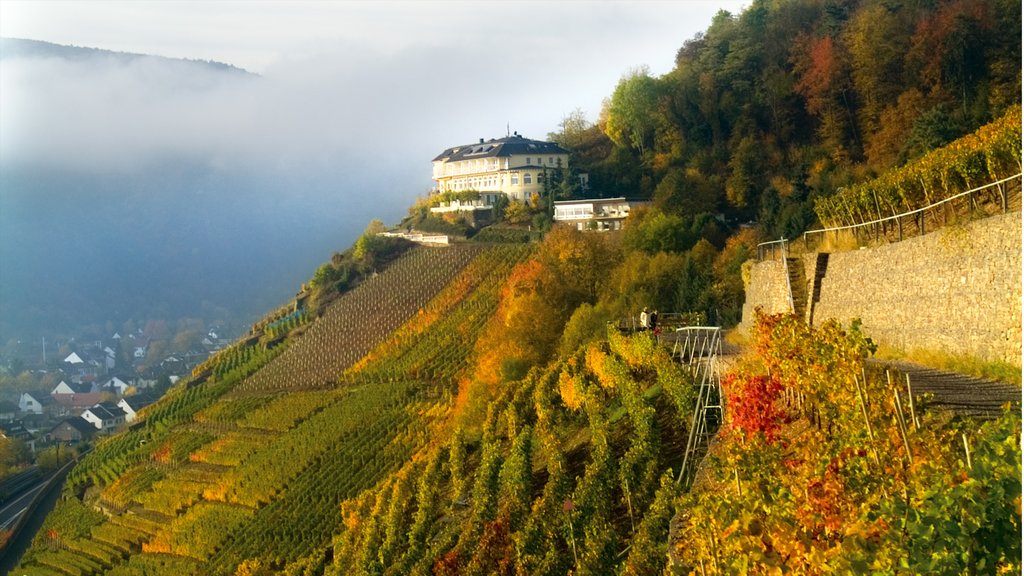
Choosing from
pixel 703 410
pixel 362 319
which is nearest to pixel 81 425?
pixel 362 319

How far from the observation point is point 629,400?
17.4 meters

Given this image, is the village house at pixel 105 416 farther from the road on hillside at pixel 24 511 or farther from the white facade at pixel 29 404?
the road on hillside at pixel 24 511

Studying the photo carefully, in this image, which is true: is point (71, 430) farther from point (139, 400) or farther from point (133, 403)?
point (139, 400)

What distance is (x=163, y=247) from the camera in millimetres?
172750

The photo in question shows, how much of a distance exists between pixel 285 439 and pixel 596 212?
18680 millimetres

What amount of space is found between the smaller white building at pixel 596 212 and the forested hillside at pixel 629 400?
2740mm

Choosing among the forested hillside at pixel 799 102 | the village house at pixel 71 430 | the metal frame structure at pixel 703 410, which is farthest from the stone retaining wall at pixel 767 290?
the village house at pixel 71 430

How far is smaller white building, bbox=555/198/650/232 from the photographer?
48250 mm

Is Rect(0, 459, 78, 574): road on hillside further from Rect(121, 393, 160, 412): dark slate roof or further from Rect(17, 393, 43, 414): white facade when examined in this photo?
Rect(17, 393, 43, 414): white facade

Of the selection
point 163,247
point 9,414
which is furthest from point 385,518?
point 163,247

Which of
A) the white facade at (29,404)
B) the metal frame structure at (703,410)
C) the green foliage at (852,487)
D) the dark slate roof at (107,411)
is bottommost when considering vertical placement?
the white facade at (29,404)

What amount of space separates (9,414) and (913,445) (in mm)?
90300

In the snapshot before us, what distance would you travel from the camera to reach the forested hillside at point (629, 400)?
7656 millimetres

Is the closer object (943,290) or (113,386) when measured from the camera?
(943,290)
